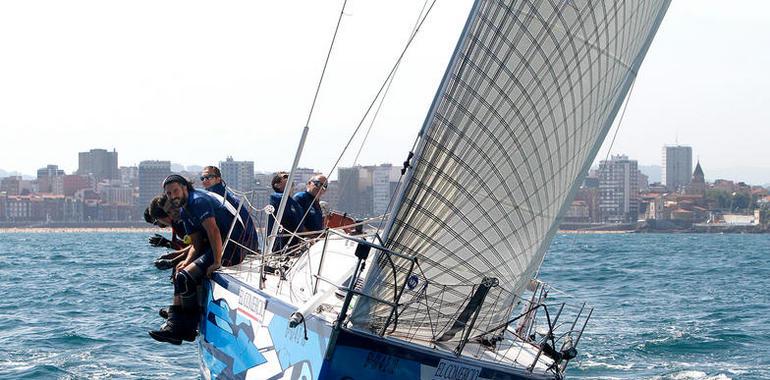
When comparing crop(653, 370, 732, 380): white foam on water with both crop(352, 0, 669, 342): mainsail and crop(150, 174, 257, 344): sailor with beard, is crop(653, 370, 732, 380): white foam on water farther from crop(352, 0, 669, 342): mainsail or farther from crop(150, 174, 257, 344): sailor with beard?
crop(150, 174, 257, 344): sailor with beard

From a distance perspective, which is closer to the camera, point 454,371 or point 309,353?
point 309,353

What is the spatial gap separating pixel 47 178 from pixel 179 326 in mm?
167335

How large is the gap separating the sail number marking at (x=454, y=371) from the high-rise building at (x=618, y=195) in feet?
410

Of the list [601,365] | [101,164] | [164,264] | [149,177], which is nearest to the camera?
[164,264]

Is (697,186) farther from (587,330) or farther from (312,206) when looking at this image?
(312,206)

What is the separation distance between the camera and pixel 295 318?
6.57m

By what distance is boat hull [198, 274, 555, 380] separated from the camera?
645 cm

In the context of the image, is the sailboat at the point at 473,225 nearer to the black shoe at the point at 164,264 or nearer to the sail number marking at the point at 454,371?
the sail number marking at the point at 454,371

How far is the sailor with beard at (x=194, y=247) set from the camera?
326 inches

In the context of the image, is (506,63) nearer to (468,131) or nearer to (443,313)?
(468,131)

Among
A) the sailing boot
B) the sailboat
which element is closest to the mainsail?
the sailboat

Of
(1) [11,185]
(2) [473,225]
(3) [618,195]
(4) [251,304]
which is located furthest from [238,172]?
(2) [473,225]

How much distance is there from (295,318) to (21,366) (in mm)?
5292

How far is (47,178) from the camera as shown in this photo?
169750 mm
